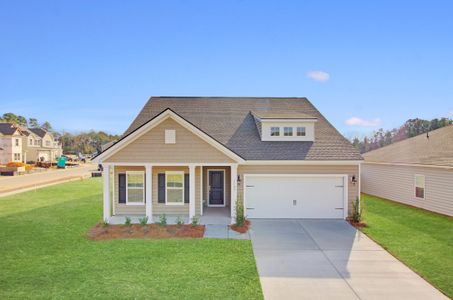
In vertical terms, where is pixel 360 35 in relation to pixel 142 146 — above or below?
above

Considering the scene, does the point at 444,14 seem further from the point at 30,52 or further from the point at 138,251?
the point at 30,52

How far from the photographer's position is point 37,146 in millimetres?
60969

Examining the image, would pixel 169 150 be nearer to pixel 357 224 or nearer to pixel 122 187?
pixel 122 187

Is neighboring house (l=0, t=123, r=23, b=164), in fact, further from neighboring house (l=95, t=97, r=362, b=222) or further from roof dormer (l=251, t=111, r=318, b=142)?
roof dormer (l=251, t=111, r=318, b=142)

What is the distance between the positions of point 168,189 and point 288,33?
11.7 m

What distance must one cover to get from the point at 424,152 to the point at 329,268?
13.6 meters

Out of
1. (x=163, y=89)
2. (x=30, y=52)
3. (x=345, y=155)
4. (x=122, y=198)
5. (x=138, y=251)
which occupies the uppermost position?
(x=30, y=52)

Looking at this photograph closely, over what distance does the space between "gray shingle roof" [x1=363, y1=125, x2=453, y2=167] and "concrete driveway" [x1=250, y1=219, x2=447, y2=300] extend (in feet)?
26.3

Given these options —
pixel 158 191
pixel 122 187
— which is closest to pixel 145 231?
pixel 158 191

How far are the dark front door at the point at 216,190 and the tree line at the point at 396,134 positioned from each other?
5419 cm

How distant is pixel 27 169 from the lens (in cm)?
4203

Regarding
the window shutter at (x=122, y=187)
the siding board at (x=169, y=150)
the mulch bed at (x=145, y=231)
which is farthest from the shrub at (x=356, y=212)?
the window shutter at (x=122, y=187)

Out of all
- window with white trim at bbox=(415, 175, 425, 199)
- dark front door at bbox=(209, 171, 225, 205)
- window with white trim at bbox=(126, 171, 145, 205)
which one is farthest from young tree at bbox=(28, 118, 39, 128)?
window with white trim at bbox=(415, 175, 425, 199)

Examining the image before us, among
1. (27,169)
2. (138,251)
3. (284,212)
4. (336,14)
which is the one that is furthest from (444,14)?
(27,169)
